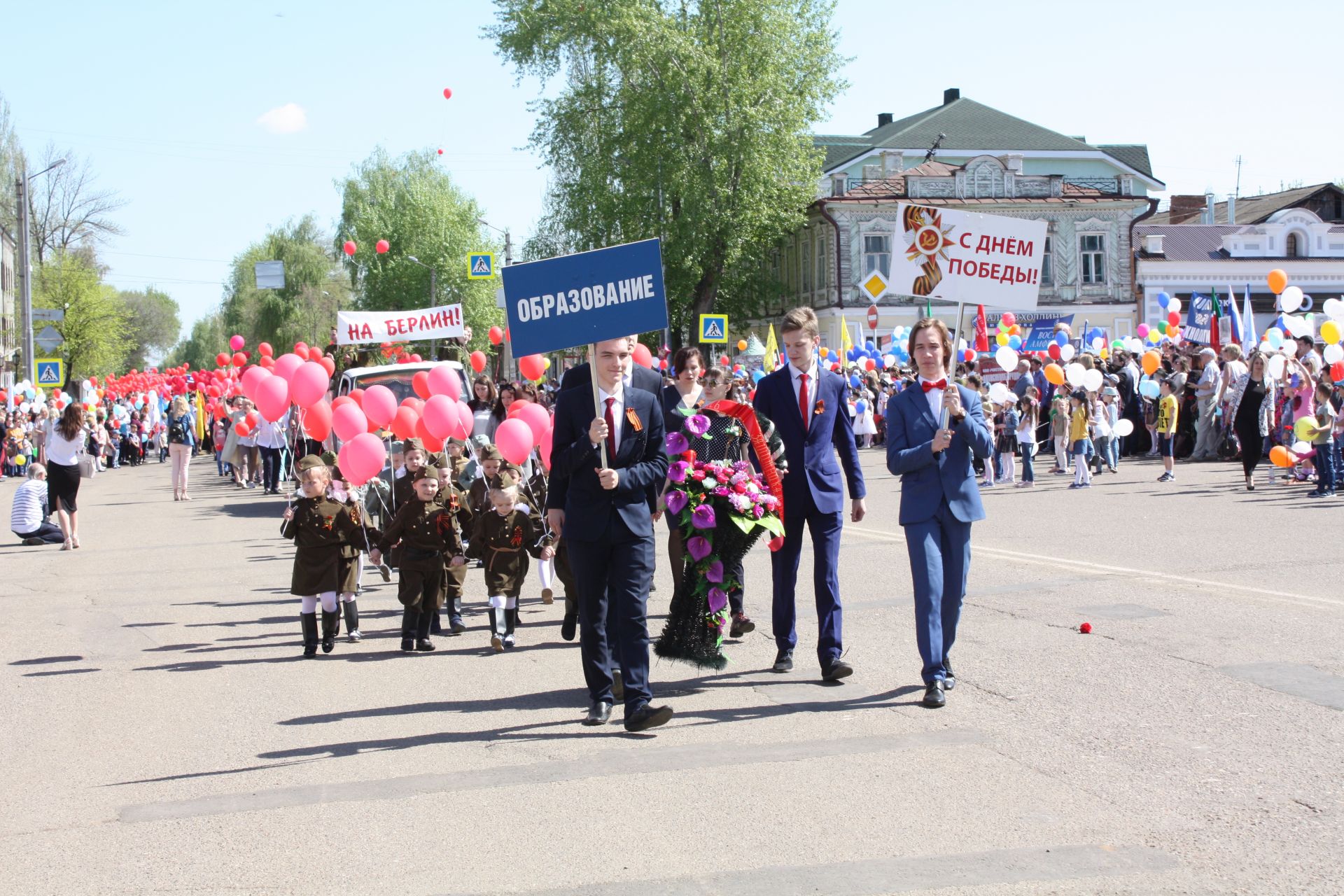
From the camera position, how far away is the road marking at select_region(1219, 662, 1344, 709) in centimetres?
653

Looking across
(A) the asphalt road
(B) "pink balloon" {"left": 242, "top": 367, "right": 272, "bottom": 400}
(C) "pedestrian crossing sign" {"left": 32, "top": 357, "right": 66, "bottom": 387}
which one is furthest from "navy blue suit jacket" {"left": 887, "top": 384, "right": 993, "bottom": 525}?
(C) "pedestrian crossing sign" {"left": 32, "top": 357, "right": 66, "bottom": 387}

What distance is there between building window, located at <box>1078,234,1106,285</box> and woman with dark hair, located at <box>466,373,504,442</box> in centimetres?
4273

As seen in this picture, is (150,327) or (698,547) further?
(150,327)

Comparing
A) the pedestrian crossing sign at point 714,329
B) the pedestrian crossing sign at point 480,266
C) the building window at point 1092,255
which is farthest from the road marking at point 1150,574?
the building window at point 1092,255

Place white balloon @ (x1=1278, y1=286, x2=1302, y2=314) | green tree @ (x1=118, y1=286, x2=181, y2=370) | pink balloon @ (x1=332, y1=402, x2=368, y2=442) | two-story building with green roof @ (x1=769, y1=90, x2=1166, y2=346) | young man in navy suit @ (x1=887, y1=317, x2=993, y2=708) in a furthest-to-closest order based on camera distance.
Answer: green tree @ (x1=118, y1=286, x2=181, y2=370), two-story building with green roof @ (x1=769, y1=90, x2=1166, y2=346), white balloon @ (x1=1278, y1=286, x2=1302, y2=314), pink balloon @ (x1=332, y1=402, x2=368, y2=442), young man in navy suit @ (x1=887, y1=317, x2=993, y2=708)

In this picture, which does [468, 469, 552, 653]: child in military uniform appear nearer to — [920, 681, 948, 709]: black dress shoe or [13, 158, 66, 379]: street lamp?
[920, 681, 948, 709]: black dress shoe

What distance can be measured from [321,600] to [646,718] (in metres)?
3.61

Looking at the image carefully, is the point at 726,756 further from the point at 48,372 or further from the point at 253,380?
the point at 48,372

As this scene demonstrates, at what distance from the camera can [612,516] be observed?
6543 millimetres

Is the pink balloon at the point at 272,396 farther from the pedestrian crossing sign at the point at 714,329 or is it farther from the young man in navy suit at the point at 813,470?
the pedestrian crossing sign at the point at 714,329

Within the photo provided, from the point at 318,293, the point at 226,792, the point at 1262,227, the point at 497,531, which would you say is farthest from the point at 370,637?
the point at 318,293

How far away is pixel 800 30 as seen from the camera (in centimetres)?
4975

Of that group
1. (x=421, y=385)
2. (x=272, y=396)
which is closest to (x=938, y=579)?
(x=272, y=396)

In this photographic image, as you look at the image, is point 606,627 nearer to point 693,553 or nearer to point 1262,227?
point 693,553
